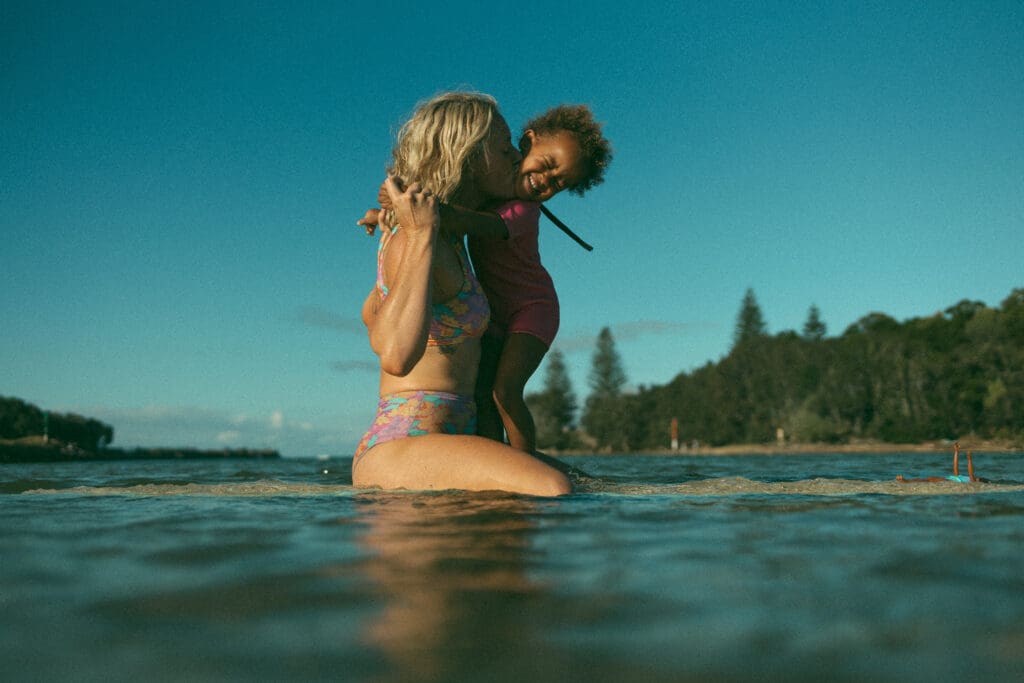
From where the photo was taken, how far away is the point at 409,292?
291cm

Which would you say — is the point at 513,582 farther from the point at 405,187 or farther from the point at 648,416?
the point at 648,416

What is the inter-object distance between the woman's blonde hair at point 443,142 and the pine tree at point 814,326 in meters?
99.8

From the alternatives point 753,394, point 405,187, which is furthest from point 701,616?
point 753,394

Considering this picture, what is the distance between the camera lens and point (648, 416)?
94000 millimetres

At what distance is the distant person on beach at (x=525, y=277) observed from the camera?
159 inches

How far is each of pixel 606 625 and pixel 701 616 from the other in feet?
0.46

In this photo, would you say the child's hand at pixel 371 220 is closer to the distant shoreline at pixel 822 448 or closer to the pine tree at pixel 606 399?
the distant shoreline at pixel 822 448

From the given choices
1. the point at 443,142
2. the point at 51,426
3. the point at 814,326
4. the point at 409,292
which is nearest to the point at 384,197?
the point at 443,142

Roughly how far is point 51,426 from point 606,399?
52.7 m

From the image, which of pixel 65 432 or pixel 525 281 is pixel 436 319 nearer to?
pixel 525 281

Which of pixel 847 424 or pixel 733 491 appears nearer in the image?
pixel 733 491

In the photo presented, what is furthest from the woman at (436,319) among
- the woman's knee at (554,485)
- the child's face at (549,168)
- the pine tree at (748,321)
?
the pine tree at (748,321)

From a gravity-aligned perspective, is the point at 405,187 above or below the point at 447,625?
above

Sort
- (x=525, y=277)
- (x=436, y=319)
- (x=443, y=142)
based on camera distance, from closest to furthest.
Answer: (x=436, y=319)
(x=443, y=142)
(x=525, y=277)
